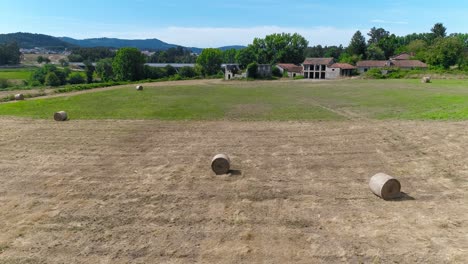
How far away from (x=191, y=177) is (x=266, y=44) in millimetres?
118886

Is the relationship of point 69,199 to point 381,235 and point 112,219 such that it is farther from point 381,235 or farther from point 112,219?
point 381,235

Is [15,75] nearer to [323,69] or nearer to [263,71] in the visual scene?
[263,71]

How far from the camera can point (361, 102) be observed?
33.8 metres

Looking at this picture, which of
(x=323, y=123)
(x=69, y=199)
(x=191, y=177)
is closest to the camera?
(x=69, y=199)

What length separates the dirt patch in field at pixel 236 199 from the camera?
844cm

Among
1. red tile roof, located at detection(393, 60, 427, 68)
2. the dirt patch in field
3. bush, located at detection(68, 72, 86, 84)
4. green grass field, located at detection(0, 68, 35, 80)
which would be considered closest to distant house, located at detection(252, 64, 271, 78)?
red tile roof, located at detection(393, 60, 427, 68)

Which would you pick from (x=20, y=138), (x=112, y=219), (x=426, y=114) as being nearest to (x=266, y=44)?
(x=426, y=114)

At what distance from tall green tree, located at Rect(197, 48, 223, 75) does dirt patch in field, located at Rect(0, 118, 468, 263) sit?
346 feet

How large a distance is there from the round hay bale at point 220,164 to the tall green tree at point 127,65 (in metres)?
88.9

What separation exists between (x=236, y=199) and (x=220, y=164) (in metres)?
2.54

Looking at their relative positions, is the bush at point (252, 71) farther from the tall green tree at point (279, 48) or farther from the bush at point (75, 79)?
the bush at point (75, 79)

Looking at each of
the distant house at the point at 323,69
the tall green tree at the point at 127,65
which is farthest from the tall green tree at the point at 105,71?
the distant house at the point at 323,69

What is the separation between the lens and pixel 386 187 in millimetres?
11227

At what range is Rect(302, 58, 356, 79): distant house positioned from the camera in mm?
101438
